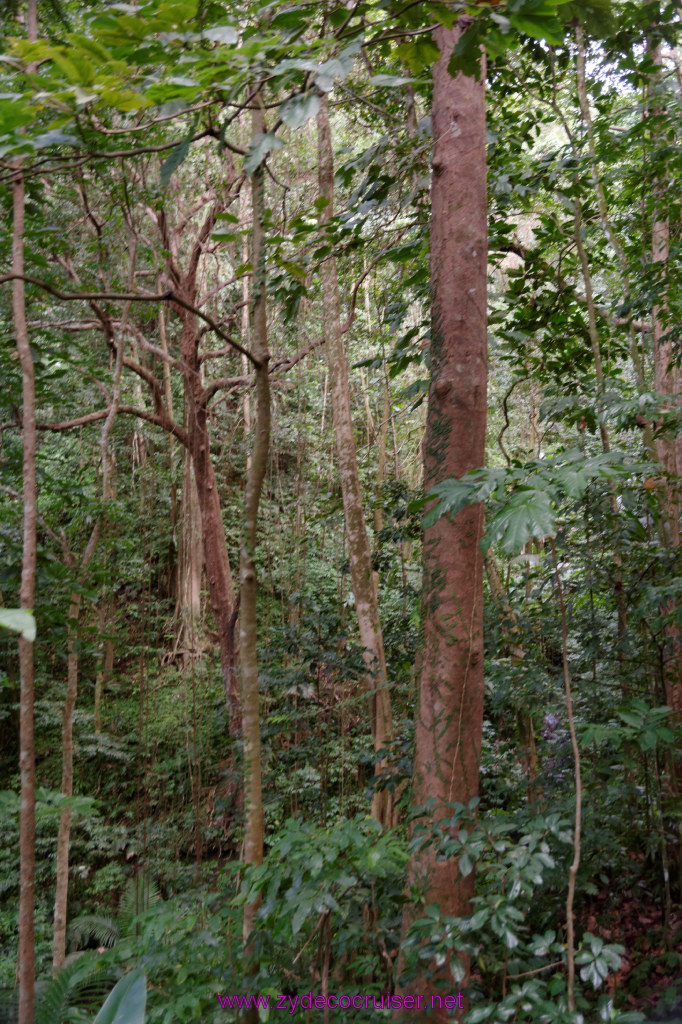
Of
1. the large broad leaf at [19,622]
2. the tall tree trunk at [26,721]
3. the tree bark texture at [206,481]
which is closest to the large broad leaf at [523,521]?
the large broad leaf at [19,622]

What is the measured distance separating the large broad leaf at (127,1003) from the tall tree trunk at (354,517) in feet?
5.39

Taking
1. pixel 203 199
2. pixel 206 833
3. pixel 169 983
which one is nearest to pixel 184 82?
pixel 169 983

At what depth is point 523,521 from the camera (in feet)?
3.91

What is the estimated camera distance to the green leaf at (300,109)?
53.0 inches

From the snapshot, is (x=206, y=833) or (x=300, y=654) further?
(x=206, y=833)

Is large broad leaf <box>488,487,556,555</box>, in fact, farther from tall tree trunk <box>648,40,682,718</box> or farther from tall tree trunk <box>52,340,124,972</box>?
tall tree trunk <box>52,340,124,972</box>

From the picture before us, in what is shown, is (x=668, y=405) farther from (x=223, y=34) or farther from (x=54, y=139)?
(x=54, y=139)

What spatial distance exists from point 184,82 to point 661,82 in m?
2.80

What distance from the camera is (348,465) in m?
3.54

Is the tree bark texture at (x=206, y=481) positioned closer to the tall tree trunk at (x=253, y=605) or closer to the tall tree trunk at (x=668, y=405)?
the tall tree trunk at (x=668, y=405)

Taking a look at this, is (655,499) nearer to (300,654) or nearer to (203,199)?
(300,654)

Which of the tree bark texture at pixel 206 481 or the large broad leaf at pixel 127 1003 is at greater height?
the tree bark texture at pixel 206 481

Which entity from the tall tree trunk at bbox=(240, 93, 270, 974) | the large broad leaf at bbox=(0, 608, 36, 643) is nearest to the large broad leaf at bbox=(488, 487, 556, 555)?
the tall tree trunk at bbox=(240, 93, 270, 974)

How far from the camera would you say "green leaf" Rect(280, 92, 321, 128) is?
4.42 feet
